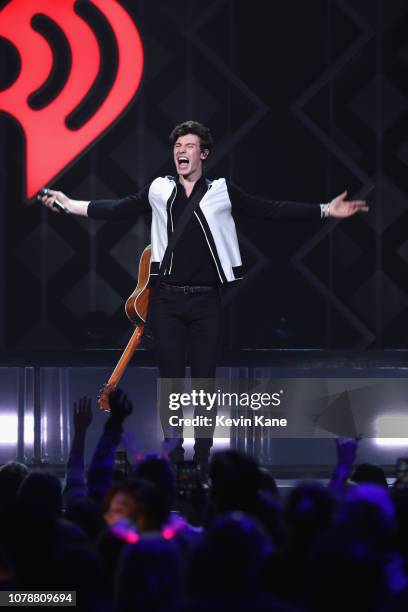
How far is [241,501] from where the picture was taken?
3320mm

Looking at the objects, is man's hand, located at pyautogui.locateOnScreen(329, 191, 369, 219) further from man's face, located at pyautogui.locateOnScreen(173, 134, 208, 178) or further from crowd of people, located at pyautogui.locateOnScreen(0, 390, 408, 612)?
crowd of people, located at pyautogui.locateOnScreen(0, 390, 408, 612)

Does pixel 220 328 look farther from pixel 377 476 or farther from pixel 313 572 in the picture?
pixel 313 572

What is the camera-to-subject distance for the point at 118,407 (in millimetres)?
4266

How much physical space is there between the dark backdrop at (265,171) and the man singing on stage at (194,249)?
1.70m

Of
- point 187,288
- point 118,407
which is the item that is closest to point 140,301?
point 187,288

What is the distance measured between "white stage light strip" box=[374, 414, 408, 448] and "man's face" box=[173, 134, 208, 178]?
2.01 meters

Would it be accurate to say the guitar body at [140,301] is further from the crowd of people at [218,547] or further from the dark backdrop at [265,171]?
the crowd of people at [218,547]

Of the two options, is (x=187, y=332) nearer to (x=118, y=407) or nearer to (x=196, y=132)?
(x=196, y=132)

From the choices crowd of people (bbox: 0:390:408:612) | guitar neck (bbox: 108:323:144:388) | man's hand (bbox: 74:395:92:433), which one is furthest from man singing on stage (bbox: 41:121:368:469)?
crowd of people (bbox: 0:390:408:612)

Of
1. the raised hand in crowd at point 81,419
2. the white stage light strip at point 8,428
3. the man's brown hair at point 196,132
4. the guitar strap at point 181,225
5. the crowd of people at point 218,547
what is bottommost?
the crowd of people at point 218,547

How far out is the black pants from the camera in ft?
19.9

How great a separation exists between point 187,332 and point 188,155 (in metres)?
0.90

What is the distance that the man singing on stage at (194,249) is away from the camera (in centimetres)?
607

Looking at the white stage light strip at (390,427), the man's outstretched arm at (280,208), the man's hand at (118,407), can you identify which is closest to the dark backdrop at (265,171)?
the white stage light strip at (390,427)
